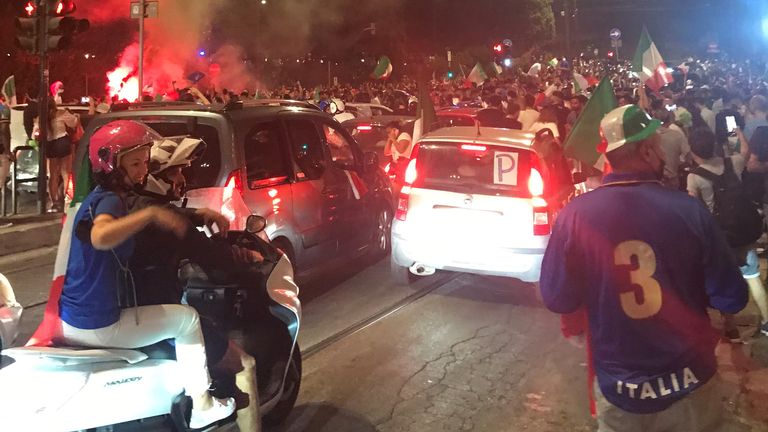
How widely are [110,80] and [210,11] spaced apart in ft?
18.5

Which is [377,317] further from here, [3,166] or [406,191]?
[3,166]

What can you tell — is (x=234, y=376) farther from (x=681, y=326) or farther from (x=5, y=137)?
(x=5, y=137)

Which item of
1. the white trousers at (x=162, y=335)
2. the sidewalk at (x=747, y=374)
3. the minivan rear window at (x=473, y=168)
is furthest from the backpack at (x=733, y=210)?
the white trousers at (x=162, y=335)

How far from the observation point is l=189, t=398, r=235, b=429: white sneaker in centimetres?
322

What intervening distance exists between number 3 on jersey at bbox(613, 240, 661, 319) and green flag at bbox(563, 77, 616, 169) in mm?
5158

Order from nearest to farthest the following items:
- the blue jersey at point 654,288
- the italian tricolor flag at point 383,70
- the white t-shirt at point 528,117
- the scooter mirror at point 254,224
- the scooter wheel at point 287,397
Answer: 1. the blue jersey at point 654,288
2. the scooter mirror at point 254,224
3. the scooter wheel at point 287,397
4. the white t-shirt at point 528,117
5. the italian tricolor flag at point 383,70

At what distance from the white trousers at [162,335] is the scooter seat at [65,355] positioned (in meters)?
0.06

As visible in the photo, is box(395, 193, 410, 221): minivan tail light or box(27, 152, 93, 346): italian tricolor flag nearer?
box(27, 152, 93, 346): italian tricolor flag

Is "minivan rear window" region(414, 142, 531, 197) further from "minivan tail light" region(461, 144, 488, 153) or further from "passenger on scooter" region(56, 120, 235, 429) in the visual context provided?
"passenger on scooter" region(56, 120, 235, 429)

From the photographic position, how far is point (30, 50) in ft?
35.2

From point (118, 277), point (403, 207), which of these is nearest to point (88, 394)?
point (118, 277)

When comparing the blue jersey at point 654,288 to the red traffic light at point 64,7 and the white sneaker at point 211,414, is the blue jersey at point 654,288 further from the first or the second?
the red traffic light at point 64,7

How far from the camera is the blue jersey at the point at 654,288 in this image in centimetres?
250

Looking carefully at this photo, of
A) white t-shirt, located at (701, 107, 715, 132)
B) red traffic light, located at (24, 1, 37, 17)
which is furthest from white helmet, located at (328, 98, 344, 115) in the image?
white t-shirt, located at (701, 107, 715, 132)
